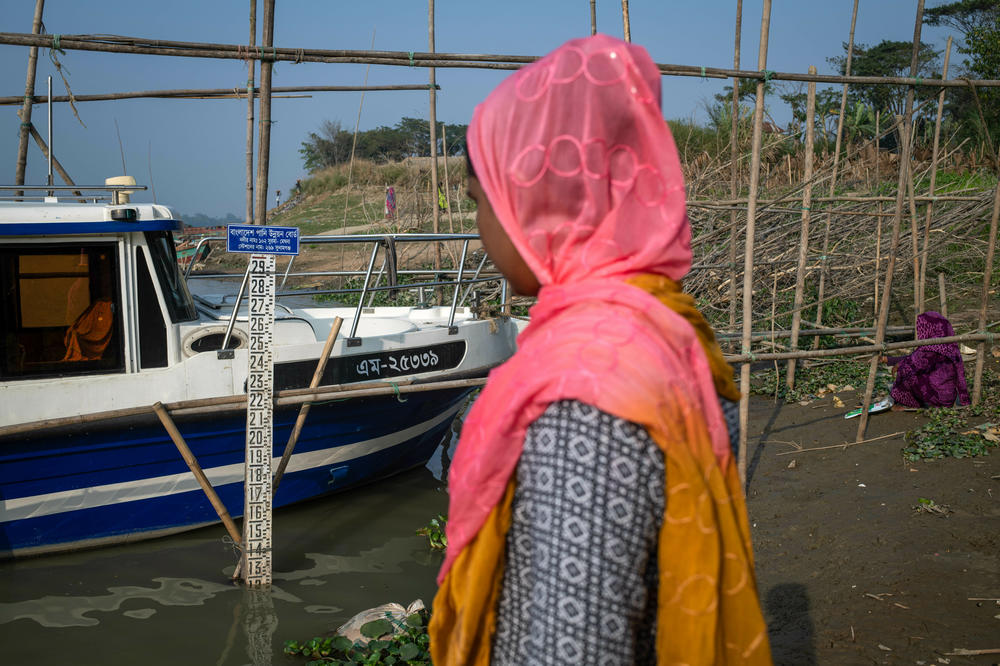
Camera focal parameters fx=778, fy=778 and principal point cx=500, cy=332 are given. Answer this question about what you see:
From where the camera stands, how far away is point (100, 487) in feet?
15.4

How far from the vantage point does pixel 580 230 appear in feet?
3.53

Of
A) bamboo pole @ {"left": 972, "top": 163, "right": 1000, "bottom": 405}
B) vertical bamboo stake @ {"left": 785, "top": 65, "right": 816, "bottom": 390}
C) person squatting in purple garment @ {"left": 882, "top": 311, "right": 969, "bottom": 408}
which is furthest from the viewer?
person squatting in purple garment @ {"left": 882, "top": 311, "right": 969, "bottom": 408}

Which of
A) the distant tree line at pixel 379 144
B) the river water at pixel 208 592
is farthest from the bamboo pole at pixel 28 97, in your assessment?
the distant tree line at pixel 379 144

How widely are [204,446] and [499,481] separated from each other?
14.0ft

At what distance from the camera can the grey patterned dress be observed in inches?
36.8

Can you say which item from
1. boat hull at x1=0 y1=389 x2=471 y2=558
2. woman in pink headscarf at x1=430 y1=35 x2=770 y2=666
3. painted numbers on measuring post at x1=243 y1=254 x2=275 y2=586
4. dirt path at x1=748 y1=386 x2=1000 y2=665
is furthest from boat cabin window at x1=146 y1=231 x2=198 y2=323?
woman in pink headscarf at x1=430 y1=35 x2=770 y2=666

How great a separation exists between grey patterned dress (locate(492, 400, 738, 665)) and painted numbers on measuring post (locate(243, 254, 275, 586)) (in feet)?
10.2

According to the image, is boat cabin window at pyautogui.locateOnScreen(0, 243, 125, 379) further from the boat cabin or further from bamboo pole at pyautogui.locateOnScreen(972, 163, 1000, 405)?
bamboo pole at pyautogui.locateOnScreen(972, 163, 1000, 405)

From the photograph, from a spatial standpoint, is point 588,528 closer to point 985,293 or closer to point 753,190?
point 753,190

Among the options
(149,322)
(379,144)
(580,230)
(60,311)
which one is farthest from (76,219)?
(379,144)

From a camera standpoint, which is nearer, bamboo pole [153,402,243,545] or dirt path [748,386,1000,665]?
dirt path [748,386,1000,665]

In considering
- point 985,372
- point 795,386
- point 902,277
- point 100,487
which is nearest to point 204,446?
point 100,487

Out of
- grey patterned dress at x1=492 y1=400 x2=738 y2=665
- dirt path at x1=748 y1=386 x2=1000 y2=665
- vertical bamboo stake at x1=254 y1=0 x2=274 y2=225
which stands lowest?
dirt path at x1=748 y1=386 x2=1000 y2=665

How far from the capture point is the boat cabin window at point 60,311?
4.45 meters
